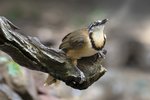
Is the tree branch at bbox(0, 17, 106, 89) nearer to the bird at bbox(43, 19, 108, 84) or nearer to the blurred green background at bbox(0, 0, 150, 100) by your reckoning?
the bird at bbox(43, 19, 108, 84)

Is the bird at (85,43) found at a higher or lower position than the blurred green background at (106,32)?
lower

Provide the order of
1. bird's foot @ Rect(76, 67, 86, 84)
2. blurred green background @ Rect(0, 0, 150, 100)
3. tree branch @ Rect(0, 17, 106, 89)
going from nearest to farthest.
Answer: tree branch @ Rect(0, 17, 106, 89), bird's foot @ Rect(76, 67, 86, 84), blurred green background @ Rect(0, 0, 150, 100)

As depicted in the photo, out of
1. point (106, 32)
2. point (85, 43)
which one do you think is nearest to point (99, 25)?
point (85, 43)

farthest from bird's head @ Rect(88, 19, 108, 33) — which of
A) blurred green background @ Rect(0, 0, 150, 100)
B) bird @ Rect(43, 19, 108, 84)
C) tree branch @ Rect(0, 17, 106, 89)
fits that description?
blurred green background @ Rect(0, 0, 150, 100)

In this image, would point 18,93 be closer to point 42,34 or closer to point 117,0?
point 42,34

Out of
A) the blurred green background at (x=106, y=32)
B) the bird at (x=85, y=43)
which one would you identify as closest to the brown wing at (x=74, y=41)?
the bird at (x=85, y=43)

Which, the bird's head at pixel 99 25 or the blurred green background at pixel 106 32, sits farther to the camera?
the blurred green background at pixel 106 32

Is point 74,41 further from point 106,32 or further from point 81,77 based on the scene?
point 106,32

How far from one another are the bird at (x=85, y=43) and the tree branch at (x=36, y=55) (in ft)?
0.09

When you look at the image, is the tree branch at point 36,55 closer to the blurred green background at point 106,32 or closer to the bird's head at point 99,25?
the bird's head at point 99,25

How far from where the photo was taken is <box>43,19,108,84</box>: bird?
150 centimetres

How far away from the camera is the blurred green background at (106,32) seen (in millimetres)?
3973

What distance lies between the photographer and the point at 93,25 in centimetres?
151

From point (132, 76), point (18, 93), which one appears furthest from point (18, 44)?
point (132, 76)
